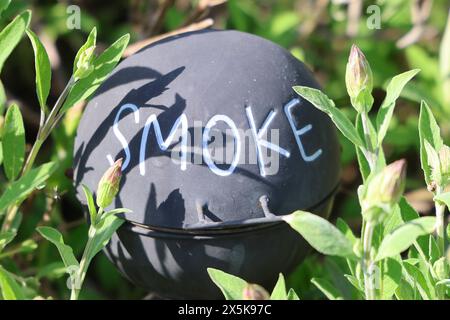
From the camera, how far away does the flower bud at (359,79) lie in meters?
1.30

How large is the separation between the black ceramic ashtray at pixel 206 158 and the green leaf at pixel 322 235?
163mm

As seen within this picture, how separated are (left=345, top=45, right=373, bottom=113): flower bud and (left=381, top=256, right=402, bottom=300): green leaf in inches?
10.8

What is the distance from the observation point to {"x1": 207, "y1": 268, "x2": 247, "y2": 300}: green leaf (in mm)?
1320

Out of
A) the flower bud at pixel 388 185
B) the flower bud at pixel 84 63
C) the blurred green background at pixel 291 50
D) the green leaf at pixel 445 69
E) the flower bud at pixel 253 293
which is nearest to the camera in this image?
the flower bud at pixel 388 185

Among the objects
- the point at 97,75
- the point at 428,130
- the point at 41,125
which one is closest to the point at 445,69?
the point at 428,130

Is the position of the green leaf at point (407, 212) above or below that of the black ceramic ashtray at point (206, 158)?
below

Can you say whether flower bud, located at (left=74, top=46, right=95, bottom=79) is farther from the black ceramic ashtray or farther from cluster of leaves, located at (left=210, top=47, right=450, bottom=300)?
A: cluster of leaves, located at (left=210, top=47, right=450, bottom=300)

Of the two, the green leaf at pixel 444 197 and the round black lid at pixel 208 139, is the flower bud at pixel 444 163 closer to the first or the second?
the green leaf at pixel 444 197

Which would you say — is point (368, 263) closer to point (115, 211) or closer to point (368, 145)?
point (368, 145)

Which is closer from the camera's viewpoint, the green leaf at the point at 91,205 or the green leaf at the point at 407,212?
the green leaf at the point at 91,205

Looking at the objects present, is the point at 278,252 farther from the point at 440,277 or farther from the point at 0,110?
the point at 0,110

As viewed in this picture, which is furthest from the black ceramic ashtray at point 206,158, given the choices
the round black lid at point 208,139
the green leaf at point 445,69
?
the green leaf at point 445,69

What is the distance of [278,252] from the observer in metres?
1.46

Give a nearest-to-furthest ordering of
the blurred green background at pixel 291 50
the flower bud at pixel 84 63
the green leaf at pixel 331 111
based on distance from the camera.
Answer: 1. the green leaf at pixel 331 111
2. the flower bud at pixel 84 63
3. the blurred green background at pixel 291 50
